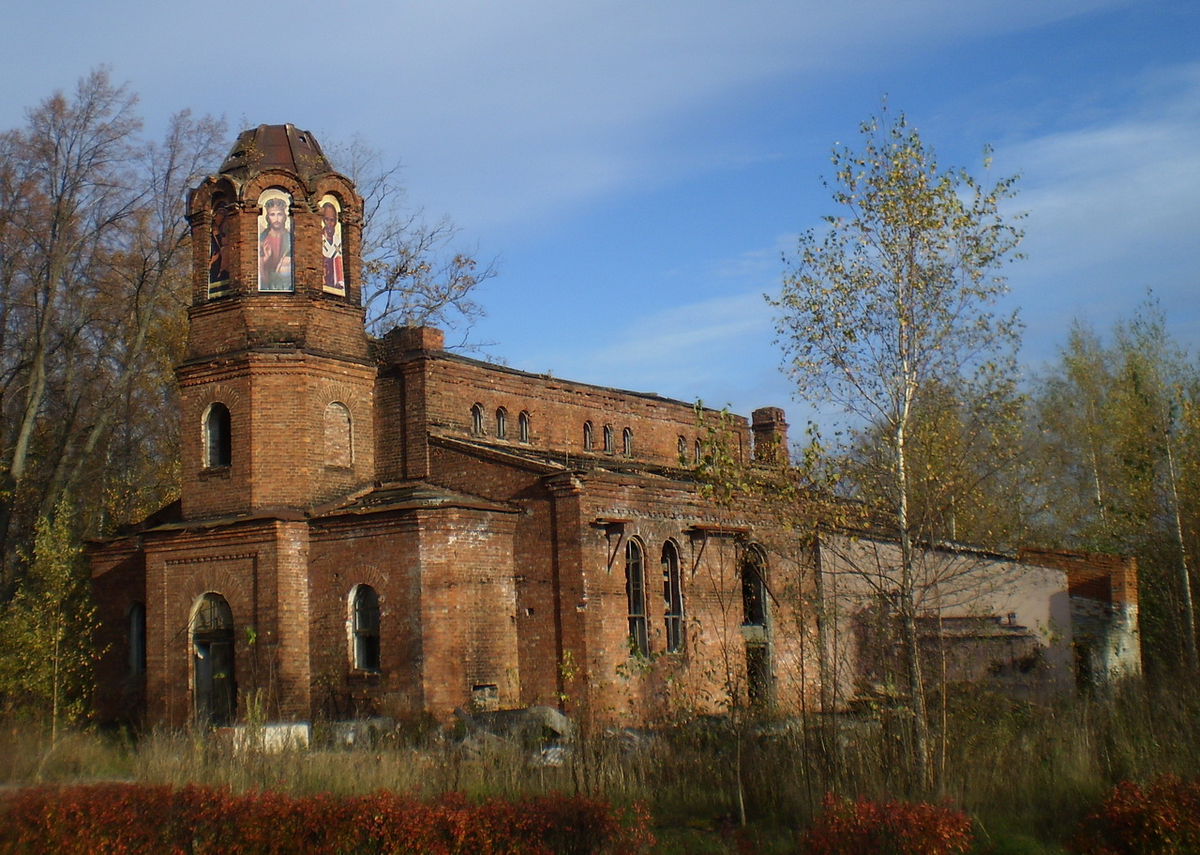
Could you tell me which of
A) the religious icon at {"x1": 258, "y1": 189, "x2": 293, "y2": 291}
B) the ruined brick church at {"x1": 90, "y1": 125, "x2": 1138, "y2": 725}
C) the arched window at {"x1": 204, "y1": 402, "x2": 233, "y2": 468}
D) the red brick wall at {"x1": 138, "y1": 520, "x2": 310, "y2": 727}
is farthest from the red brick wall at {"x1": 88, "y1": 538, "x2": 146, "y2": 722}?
the religious icon at {"x1": 258, "y1": 189, "x2": 293, "y2": 291}

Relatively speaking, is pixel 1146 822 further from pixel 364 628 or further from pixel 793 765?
pixel 364 628

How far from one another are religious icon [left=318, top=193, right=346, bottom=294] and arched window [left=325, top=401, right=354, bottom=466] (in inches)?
96.7

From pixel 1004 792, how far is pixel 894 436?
4.26 meters

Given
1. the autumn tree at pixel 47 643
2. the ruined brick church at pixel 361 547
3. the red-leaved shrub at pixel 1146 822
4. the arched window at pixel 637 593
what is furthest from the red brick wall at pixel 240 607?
the red-leaved shrub at pixel 1146 822

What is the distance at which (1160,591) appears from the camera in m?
27.3

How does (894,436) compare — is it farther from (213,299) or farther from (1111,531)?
(1111,531)

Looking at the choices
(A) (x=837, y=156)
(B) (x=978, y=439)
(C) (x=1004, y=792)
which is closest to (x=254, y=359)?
(A) (x=837, y=156)

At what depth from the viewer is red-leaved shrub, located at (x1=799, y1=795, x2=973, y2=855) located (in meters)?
9.63

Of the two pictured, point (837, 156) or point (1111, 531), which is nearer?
point (837, 156)

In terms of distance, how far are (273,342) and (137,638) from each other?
694 cm

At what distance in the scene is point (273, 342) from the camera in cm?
2223

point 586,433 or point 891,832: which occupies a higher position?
point 586,433

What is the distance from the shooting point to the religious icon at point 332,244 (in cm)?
2325

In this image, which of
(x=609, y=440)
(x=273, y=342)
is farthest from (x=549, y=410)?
(x=273, y=342)
